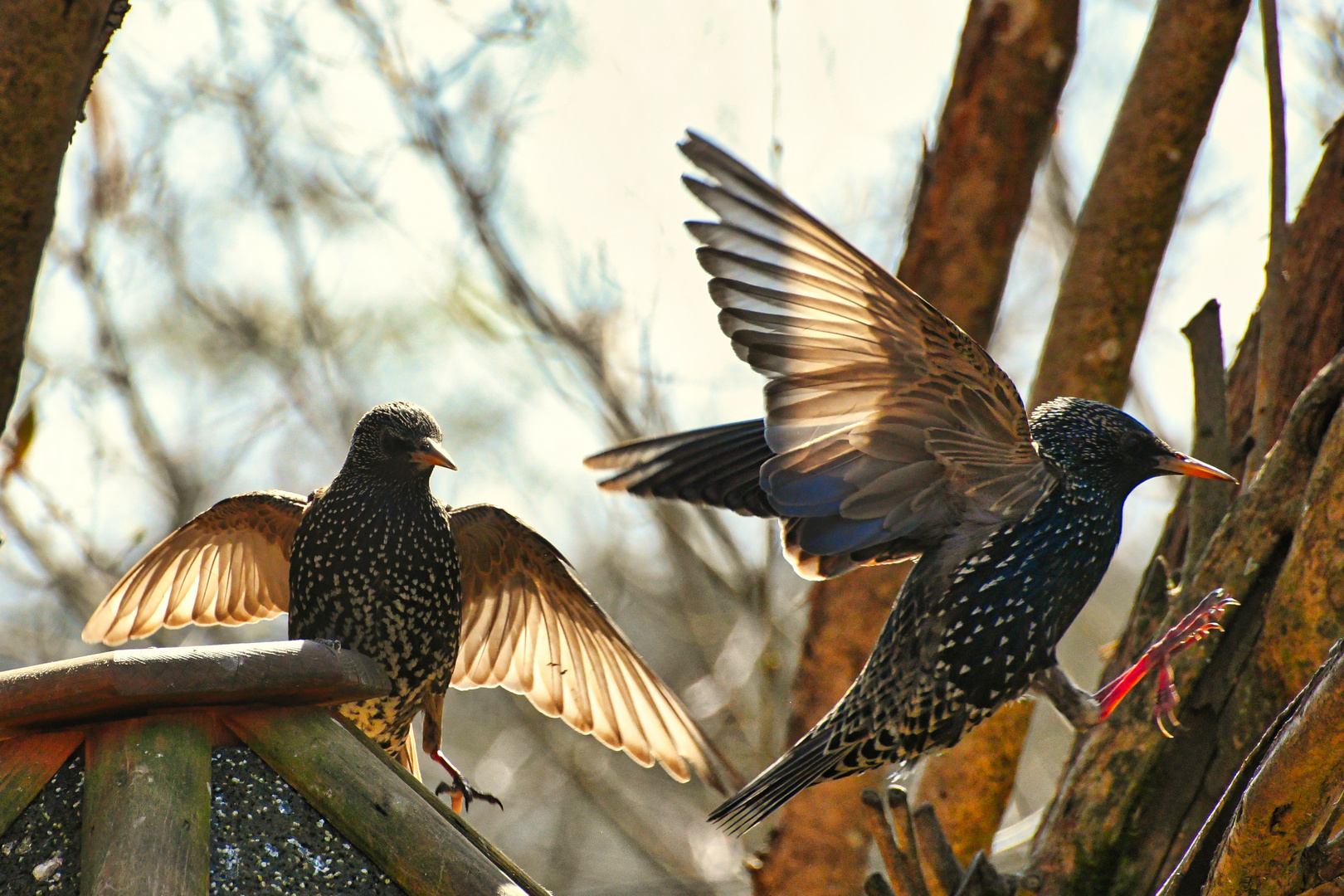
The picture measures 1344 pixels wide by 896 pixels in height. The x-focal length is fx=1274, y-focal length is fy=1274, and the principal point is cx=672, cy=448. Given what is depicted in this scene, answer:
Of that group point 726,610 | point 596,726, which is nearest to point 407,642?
point 596,726

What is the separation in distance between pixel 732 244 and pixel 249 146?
5.96 meters

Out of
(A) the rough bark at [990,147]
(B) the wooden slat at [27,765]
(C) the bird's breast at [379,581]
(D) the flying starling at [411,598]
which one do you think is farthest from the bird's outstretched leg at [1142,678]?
(B) the wooden slat at [27,765]

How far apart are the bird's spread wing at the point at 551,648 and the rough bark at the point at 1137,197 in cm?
169

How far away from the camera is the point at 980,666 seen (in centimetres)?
323

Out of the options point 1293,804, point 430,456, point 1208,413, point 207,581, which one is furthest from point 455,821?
point 1208,413

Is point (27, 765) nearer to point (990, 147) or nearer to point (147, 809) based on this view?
point (147, 809)

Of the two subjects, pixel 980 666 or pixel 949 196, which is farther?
pixel 949 196

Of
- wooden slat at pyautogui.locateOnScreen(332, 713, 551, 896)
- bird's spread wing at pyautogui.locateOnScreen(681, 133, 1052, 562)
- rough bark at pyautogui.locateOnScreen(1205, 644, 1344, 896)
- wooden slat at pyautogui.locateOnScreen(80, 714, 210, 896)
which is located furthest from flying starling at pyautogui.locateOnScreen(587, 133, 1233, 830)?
wooden slat at pyautogui.locateOnScreen(80, 714, 210, 896)

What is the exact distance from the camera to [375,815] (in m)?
1.79

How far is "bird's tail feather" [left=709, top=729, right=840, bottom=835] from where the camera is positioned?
10.5 feet

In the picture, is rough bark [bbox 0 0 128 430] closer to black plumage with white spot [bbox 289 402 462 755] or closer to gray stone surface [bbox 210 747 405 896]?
black plumage with white spot [bbox 289 402 462 755]

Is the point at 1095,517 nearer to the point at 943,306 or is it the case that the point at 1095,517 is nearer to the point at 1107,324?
the point at 1107,324

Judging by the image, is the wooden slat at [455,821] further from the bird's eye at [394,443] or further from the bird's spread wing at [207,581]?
the bird's spread wing at [207,581]

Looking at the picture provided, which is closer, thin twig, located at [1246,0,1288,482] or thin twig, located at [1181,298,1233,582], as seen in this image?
thin twig, located at [1246,0,1288,482]
